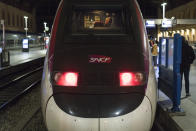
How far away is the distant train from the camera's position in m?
3.14

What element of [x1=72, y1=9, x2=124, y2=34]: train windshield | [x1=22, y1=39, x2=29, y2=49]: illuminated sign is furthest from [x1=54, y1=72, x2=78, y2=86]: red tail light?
[x1=22, y1=39, x2=29, y2=49]: illuminated sign

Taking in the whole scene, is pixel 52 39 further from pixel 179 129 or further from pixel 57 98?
pixel 179 129

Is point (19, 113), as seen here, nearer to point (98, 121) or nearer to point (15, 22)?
point (98, 121)

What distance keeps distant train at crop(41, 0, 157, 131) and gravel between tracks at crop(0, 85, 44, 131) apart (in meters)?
2.28

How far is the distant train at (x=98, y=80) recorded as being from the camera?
3137 millimetres

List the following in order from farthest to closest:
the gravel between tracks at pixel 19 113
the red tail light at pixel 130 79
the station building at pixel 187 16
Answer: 1. the station building at pixel 187 16
2. the gravel between tracks at pixel 19 113
3. the red tail light at pixel 130 79

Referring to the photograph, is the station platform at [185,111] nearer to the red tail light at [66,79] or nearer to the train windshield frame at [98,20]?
the train windshield frame at [98,20]

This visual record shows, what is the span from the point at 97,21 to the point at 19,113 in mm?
3297

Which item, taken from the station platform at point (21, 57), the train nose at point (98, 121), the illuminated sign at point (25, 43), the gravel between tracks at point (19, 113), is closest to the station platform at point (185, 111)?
the train nose at point (98, 121)

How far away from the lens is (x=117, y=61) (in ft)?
11.2

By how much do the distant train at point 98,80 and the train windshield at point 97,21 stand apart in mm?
290

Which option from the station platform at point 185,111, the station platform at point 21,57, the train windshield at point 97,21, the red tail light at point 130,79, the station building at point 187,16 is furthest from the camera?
the station building at point 187,16

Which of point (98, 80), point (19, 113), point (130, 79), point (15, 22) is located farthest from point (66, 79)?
point (15, 22)

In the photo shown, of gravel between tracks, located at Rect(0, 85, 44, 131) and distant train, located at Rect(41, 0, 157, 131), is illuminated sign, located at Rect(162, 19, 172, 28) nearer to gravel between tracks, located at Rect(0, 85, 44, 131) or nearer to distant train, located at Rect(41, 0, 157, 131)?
gravel between tracks, located at Rect(0, 85, 44, 131)
